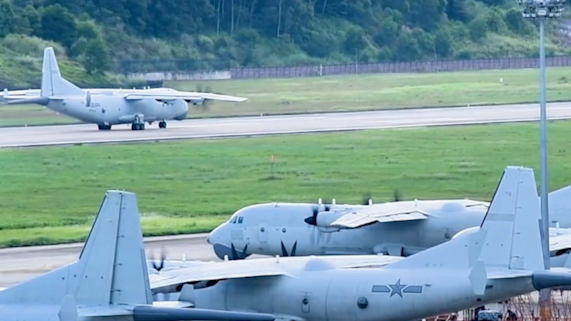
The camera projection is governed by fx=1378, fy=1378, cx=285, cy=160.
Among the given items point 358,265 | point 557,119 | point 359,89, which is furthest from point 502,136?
point 358,265

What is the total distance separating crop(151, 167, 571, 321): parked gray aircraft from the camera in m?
33.0

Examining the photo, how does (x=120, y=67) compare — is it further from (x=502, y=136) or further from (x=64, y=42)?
(x=502, y=136)

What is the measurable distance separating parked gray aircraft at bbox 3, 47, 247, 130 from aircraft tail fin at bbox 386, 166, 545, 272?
72.4 meters

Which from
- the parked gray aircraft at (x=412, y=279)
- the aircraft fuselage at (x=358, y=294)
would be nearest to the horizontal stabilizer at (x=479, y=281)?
the parked gray aircraft at (x=412, y=279)

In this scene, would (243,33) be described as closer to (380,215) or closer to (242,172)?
(242,172)

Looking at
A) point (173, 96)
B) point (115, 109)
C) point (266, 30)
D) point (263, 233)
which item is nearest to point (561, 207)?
point (263, 233)

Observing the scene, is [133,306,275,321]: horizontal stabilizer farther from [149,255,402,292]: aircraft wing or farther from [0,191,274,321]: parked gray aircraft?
[149,255,402,292]: aircraft wing

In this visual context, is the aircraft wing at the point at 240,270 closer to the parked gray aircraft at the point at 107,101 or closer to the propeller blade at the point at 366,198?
the propeller blade at the point at 366,198

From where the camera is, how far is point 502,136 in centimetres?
9475

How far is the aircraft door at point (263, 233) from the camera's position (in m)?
48.2

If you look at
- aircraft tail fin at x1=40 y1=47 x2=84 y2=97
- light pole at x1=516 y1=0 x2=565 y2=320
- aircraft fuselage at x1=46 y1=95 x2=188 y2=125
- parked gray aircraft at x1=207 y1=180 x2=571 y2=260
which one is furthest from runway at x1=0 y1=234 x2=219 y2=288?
aircraft tail fin at x1=40 y1=47 x2=84 y2=97

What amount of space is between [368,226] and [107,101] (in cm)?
6102

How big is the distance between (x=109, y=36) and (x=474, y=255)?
3768 inches

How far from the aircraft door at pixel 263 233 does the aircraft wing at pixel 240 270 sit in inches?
405
